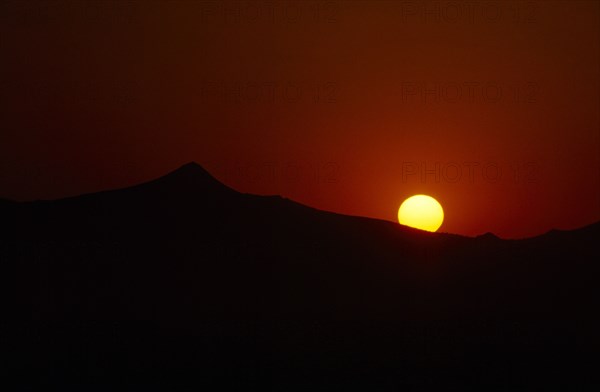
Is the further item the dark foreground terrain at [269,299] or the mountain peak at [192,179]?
the mountain peak at [192,179]

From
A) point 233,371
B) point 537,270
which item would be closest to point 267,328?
point 233,371

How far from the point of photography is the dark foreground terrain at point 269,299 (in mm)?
6426

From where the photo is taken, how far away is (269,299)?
7344 mm

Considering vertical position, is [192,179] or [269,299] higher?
[192,179]

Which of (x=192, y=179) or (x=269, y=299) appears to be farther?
(x=192, y=179)

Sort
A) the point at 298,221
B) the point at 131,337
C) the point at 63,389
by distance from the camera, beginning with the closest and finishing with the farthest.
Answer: the point at 63,389 < the point at 131,337 < the point at 298,221

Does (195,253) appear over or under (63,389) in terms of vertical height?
over

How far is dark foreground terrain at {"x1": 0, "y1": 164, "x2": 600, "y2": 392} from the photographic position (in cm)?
643

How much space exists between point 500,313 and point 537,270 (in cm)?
120

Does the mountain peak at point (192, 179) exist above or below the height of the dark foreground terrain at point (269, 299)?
above

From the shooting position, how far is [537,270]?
8195 mm

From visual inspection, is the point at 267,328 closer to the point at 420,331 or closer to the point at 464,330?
the point at 420,331

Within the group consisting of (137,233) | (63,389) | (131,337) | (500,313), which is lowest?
(63,389)

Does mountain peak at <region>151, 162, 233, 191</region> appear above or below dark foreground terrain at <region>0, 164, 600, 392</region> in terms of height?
above
